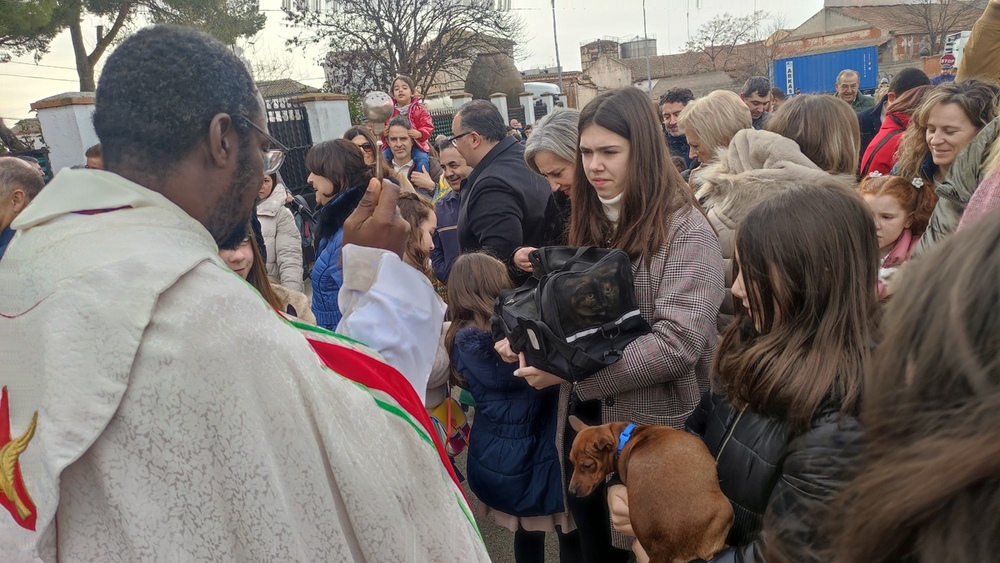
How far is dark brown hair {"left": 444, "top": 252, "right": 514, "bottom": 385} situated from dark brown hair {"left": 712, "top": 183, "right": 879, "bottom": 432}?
1.31 m

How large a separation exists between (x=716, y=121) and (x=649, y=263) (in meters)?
1.94

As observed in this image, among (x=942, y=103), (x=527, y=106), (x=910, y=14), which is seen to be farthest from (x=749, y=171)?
(x=910, y=14)

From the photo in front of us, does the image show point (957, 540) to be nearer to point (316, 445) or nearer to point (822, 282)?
point (316, 445)

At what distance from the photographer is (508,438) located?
8.89 ft

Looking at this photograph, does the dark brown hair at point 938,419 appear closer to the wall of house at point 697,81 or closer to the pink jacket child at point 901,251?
the pink jacket child at point 901,251

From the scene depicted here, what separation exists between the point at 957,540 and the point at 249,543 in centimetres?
87

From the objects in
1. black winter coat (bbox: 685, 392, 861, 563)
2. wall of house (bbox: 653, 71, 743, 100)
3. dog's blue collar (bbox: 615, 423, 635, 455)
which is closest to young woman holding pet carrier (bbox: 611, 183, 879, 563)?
black winter coat (bbox: 685, 392, 861, 563)

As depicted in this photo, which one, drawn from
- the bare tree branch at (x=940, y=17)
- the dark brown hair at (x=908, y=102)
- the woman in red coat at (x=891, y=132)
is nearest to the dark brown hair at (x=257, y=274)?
the woman in red coat at (x=891, y=132)

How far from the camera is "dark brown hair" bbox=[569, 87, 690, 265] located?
2254 mm

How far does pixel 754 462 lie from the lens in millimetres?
1515

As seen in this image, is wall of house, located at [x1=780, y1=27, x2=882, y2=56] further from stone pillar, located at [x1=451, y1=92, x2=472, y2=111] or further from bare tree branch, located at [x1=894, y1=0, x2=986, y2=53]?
stone pillar, located at [x1=451, y1=92, x2=472, y2=111]

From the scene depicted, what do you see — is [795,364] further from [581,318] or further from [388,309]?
[388,309]

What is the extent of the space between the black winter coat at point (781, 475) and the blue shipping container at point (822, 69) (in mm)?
22381

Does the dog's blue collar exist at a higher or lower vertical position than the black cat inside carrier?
lower
